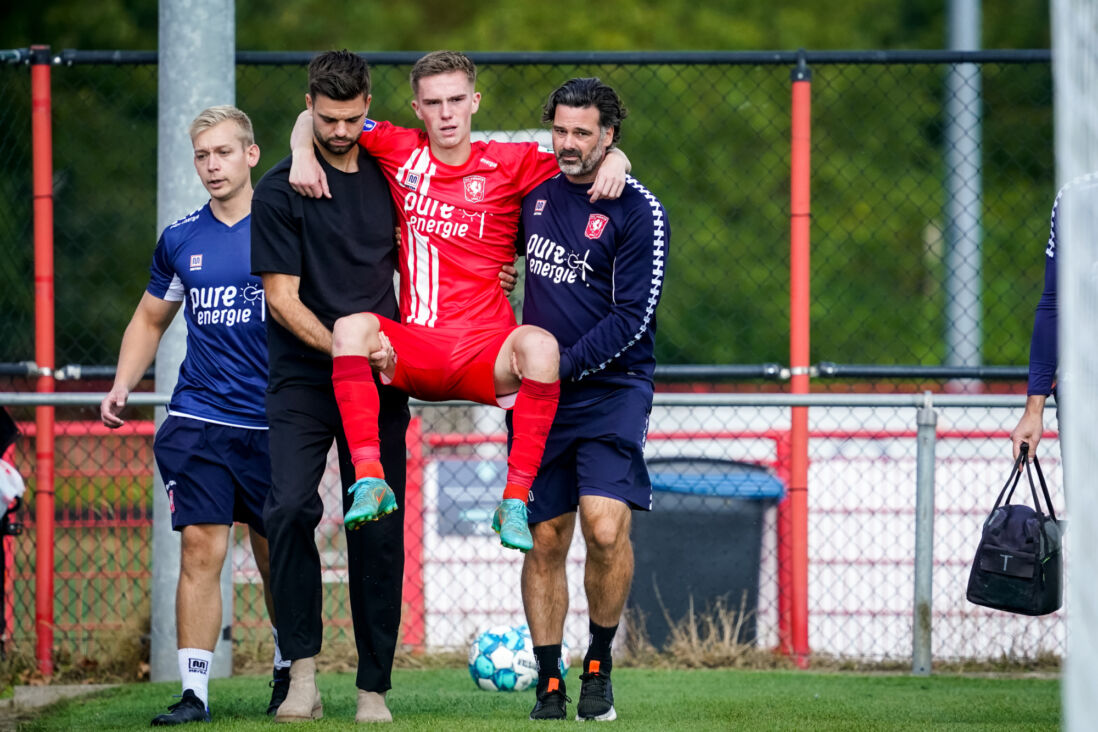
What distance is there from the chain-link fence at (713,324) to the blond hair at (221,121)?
4.60 feet

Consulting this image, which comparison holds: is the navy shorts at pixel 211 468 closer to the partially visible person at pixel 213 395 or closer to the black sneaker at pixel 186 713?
the partially visible person at pixel 213 395

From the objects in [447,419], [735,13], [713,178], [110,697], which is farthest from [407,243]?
[735,13]

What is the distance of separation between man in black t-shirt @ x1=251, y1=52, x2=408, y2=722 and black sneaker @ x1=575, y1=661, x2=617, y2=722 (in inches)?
25.7

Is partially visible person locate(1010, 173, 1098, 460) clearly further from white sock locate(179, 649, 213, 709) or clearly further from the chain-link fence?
white sock locate(179, 649, 213, 709)

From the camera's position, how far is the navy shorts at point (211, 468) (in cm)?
469

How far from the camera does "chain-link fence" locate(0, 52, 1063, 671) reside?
6.62 m

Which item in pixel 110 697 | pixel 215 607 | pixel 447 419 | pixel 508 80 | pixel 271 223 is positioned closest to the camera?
pixel 271 223

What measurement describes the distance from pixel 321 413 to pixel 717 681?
2.39m

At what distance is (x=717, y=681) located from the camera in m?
5.88

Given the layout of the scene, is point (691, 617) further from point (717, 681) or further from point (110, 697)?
point (110, 697)

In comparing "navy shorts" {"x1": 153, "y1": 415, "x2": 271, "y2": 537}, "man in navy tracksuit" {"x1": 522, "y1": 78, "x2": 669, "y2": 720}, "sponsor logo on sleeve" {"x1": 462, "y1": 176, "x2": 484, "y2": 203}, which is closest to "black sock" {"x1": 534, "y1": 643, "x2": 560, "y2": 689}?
"man in navy tracksuit" {"x1": 522, "y1": 78, "x2": 669, "y2": 720}

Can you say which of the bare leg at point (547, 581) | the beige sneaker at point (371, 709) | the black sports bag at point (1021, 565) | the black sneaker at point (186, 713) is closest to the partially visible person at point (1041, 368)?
the black sports bag at point (1021, 565)

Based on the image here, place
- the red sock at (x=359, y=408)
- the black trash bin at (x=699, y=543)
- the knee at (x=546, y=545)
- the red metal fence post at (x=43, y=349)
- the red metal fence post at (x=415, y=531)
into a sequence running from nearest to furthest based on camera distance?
the red sock at (x=359, y=408) < the knee at (x=546, y=545) < the red metal fence post at (x=43, y=349) < the black trash bin at (x=699, y=543) < the red metal fence post at (x=415, y=531)

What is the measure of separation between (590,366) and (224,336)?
4.37ft
